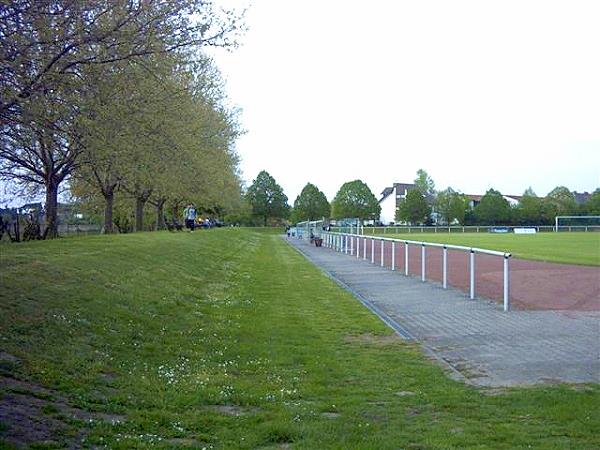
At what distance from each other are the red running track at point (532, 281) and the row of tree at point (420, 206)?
9395 cm

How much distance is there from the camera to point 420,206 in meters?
126

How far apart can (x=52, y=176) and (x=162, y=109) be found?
16.9m

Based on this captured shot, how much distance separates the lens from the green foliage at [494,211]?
122 metres

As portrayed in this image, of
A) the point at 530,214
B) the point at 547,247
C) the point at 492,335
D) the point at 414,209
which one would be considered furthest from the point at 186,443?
the point at 530,214

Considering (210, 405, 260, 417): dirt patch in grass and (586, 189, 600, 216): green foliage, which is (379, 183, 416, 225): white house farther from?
(210, 405, 260, 417): dirt patch in grass

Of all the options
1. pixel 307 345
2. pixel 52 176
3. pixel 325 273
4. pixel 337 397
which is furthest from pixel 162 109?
pixel 52 176

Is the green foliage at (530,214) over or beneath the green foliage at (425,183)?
beneath

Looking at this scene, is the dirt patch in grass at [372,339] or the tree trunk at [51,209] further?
the tree trunk at [51,209]

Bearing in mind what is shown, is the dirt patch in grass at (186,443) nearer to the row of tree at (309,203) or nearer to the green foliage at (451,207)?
the green foliage at (451,207)

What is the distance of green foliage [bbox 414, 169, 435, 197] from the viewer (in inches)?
5517

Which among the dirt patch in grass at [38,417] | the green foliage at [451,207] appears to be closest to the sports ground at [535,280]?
the dirt patch in grass at [38,417]

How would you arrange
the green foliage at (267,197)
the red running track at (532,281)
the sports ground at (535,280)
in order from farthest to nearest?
the green foliage at (267,197) → the sports ground at (535,280) → the red running track at (532,281)

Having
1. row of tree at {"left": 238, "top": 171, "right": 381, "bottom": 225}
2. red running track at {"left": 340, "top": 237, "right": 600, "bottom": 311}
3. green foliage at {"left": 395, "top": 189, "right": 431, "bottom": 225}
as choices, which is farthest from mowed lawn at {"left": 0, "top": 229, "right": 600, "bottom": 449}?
row of tree at {"left": 238, "top": 171, "right": 381, "bottom": 225}

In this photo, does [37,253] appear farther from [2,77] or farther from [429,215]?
[429,215]
